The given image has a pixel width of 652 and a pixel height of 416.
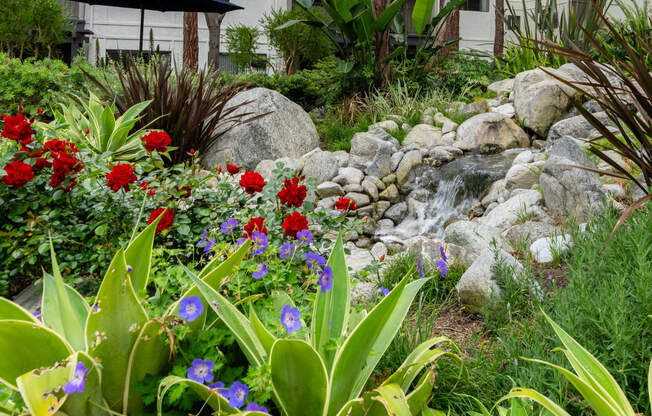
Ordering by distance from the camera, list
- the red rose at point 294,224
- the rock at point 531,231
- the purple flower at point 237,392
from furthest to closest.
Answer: the rock at point 531,231 < the red rose at point 294,224 < the purple flower at point 237,392

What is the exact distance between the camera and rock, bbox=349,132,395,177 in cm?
658

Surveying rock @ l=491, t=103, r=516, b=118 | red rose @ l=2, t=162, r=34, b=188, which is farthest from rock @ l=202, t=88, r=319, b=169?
red rose @ l=2, t=162, r=34, b=188

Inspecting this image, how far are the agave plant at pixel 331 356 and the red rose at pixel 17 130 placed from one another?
149 centimetres

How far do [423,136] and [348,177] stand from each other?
64.5 inches

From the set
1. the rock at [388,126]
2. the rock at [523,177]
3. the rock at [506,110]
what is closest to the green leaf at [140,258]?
the rock at [523,177]

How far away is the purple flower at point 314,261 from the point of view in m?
1.80

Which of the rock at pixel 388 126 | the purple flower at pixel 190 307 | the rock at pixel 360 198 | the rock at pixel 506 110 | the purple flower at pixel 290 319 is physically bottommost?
the rock at pixel 360 198

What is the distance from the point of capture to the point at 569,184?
3889mm

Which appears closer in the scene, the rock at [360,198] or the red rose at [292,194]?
the red rose at [292,194]

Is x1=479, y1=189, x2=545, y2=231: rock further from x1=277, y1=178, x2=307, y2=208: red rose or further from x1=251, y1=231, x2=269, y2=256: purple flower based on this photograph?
x1=251, y1=231, x2=269, y2=256: purple flower

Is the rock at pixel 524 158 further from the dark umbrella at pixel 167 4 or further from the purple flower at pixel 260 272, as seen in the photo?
the purple flower at pixel 260 272

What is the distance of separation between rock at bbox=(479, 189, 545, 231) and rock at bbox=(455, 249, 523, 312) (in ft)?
5.84

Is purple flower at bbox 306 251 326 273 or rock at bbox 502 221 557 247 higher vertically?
purple flower at bbox 306 251 326 273

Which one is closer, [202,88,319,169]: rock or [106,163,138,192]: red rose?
[106,163,138,192]: red rose
